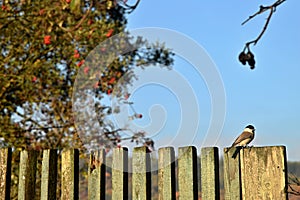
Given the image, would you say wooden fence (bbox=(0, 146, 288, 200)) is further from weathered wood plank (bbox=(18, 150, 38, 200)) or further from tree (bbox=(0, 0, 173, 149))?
tree (bbox=(0, 0, 173, 149))

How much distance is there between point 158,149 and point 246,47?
1.10 metres

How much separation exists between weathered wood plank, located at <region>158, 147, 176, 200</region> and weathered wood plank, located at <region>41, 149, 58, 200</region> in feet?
2.95

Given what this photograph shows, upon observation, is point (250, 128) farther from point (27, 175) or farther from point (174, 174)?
point (27, 175)

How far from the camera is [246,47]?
6.20ft

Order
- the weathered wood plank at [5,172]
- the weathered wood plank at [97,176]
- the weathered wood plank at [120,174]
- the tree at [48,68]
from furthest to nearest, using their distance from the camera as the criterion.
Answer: the tree at [48,68] < the weathered wood plank at [5,172] < the weathered wood plank at [97,176] < the weathered wood plank at [120,174]

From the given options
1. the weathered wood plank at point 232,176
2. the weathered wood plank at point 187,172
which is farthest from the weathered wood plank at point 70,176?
the weathered wood plank at point 232,176

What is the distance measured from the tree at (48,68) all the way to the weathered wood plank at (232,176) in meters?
4.11

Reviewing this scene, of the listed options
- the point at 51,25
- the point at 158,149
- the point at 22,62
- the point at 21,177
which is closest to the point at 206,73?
the point at 158,149

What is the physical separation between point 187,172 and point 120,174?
1.51 ft

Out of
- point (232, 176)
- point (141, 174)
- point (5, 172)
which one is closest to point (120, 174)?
point (141, 174)

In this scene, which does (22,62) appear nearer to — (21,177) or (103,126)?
(103,126)

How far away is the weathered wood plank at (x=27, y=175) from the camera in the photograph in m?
3.49

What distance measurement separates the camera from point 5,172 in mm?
3654

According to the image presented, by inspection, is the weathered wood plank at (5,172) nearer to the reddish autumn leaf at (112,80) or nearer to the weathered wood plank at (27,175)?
the weathered wood plank at (27,175)
